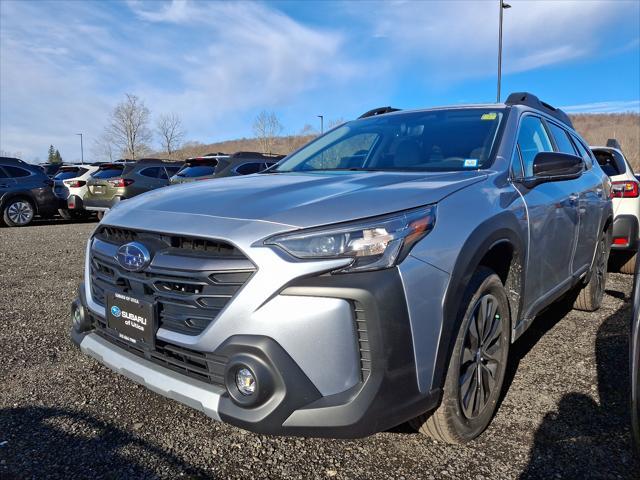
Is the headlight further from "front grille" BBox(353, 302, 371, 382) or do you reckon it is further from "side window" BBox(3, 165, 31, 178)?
"side window" BBox(3, 165, 31, 178)

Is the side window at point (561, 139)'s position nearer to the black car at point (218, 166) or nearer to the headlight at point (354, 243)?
the headlight at point (354, 243)

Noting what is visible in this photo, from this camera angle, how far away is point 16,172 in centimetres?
1232

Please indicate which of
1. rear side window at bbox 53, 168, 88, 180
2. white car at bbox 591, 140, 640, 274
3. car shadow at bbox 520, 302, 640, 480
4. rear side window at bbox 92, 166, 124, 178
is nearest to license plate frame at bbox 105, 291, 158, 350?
car shadow at bbox 520, 302, 640, 480

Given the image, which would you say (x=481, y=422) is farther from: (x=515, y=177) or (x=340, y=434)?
(x=515, y=177)

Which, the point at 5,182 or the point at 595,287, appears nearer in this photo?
the point at 595,287

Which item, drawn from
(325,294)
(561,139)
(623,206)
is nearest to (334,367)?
(325,294)

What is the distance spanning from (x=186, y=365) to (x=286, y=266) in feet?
2.10

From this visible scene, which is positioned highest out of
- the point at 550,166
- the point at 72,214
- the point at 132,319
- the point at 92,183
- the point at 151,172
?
the point at 151,172

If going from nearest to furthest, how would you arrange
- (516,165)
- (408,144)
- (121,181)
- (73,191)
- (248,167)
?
(516,165) → (408,144) → (248,167) → (121,181) → (73,191)

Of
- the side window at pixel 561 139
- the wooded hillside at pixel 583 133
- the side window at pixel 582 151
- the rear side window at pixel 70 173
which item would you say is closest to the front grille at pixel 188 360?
the side window at pixel 561 139

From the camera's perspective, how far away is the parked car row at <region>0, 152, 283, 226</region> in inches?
472

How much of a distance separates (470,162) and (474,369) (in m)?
1.14

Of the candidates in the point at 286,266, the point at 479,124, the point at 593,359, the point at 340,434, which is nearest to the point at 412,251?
the point at 286,266

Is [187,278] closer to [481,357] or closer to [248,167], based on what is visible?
[481,357]
